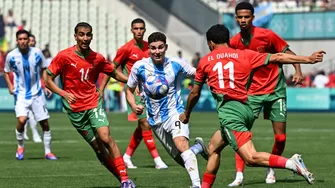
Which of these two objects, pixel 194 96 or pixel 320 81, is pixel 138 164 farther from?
pixel 320 81

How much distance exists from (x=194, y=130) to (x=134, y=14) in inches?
945

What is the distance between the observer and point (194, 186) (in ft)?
39.5

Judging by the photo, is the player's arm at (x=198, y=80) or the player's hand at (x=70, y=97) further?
the player's hand at (x=70, y=97)

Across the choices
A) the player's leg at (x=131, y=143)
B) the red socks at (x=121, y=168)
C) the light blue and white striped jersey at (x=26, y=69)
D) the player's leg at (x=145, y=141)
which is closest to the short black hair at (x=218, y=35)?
the red socks at (x=121, y=168)

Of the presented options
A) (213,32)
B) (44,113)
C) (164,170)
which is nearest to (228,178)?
(164,170)

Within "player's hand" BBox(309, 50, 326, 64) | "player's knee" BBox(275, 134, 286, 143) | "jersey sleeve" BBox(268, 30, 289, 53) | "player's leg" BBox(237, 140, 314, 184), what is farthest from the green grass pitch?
"player's hand" BBox(309, 50, 326, 64)

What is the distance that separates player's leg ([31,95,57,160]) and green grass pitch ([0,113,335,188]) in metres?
0.24

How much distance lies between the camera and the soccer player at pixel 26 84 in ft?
59.1

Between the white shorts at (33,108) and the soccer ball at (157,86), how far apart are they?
5.82 m

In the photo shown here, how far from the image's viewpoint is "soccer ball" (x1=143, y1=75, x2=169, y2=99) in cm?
1284

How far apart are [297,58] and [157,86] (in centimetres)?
277

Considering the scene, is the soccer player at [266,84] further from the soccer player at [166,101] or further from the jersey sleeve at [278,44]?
the soccer player at [166,101]

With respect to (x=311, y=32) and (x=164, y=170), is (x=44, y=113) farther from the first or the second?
(x=311, y=32)

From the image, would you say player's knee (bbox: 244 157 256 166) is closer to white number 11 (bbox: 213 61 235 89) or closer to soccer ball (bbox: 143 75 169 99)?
white number 11 (bbox: 213 61 235 89)
